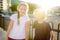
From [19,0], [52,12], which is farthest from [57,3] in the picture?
[19,0]

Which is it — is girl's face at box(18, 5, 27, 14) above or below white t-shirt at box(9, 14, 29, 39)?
above

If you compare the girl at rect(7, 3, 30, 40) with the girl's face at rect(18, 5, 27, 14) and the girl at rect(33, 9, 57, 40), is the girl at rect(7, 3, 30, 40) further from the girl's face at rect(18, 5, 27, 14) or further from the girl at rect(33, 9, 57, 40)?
the girl at rect(33, 9, 57, 40)

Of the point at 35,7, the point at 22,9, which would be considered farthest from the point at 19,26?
the point at 35,7

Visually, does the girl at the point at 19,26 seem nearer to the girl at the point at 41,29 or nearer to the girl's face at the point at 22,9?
the girl's face at the point at 22,9

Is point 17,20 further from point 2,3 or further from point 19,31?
point 2,3

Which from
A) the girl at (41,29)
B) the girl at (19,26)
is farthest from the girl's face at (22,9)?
the girl at (41,29)

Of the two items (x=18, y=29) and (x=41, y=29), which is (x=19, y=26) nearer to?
(x=18, y=29)

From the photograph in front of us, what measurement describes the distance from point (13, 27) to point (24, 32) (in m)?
0.10

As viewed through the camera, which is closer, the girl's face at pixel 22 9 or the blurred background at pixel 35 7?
the girl's face at pixel 22 9

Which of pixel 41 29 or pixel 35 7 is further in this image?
pixel 35 7

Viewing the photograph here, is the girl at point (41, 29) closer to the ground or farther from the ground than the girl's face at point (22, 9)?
closer to the ground

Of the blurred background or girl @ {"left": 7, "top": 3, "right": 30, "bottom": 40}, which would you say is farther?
the blurred background

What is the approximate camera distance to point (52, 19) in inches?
63.5

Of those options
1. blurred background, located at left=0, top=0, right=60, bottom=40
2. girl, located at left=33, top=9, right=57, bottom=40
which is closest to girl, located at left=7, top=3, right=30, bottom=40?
girl, located at left=33, top=9, right=57, bottom=40
